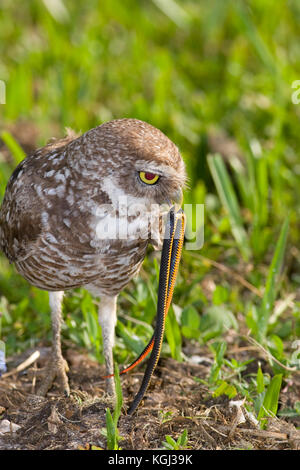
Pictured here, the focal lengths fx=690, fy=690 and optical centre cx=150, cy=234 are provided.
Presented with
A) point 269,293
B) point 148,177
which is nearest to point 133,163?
point 148,177

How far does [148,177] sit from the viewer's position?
9.87 ft

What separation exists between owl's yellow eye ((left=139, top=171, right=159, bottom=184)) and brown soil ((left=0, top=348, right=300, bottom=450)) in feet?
3.88

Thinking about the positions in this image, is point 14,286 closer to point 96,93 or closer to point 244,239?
point 244,239

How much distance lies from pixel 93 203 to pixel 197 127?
3.01m

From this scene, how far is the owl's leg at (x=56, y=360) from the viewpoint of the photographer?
3725 mm

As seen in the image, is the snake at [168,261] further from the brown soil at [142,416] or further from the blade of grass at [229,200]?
the blade of grass at [229,200]

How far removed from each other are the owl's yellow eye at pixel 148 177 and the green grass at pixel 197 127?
114 cm

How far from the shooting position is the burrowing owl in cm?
302

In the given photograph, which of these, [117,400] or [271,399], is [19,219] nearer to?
[117,400]

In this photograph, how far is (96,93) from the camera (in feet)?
21.4

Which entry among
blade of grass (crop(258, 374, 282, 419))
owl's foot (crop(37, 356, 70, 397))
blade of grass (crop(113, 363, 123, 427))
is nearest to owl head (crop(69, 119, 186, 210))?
blade of grass (crop(113, 363, 123, 427))

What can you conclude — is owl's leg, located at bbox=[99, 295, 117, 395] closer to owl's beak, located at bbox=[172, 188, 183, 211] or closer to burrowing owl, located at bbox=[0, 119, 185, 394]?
burrowing owl, located at bbox=[0, 119, 185, 394]

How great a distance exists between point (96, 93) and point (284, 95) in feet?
5.73

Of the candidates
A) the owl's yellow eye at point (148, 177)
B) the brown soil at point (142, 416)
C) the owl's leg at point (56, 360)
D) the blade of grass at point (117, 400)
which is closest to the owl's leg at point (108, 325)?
the brown soil at point (142, 416)
